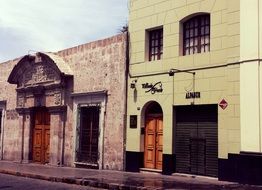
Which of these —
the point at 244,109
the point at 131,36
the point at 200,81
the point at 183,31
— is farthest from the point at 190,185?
the point at 131,36

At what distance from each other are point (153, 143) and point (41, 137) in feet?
25.6

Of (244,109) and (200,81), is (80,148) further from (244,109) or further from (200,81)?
(244,109)

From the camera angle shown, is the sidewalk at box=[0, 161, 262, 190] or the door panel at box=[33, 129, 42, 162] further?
the door panel at box=[33, 129, 42, 162]

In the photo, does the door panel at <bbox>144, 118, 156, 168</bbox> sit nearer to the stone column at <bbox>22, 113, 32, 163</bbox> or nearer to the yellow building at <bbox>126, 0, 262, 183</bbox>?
the yellow building at <bbox>126, 0, 262, 183</bbox>

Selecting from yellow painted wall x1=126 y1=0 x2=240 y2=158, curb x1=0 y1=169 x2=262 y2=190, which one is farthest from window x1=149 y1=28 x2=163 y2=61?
curb x1=0 y1=169 x2=262 y2=190

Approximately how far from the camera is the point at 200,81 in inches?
597

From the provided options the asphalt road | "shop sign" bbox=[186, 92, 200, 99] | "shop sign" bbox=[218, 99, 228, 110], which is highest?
"shop sign" bbox=[186, 92, 200, 99]

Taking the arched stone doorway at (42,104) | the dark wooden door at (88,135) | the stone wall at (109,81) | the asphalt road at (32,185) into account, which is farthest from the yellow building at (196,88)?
the arched stone doorway at (42,104)

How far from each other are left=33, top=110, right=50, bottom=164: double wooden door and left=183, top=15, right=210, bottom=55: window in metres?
9.25

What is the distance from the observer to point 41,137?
74.6 ft

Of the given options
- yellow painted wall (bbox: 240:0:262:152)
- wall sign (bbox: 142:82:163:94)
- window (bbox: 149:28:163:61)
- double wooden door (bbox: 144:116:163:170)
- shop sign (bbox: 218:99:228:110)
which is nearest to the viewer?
yellow painted wall (bbox: 240:0:262:152)

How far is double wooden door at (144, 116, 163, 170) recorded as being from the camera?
16.8 meters

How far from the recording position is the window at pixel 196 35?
51.0ft

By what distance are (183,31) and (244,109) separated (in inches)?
160
